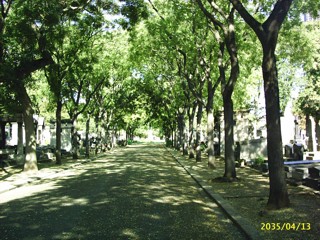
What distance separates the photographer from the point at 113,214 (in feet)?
26.9

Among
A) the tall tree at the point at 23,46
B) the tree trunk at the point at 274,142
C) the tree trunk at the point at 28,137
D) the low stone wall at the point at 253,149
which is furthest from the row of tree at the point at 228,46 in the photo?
the tree trunk at the point at 28,137

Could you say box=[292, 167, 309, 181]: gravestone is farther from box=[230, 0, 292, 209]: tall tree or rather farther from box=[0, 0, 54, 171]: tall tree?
box=[0, 0, 54, 171]: tall tree

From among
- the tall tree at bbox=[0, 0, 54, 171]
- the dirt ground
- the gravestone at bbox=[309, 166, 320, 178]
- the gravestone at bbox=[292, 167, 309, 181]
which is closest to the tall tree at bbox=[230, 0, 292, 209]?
the dirt ground

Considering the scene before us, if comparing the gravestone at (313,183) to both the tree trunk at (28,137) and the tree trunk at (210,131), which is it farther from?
the tree trunk at (28,137)

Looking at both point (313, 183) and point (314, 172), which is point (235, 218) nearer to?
point (313, 183)

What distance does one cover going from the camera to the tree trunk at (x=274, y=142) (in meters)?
8.19

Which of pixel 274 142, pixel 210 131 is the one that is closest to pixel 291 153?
pixel 210 131

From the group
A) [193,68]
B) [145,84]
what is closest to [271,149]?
[193,68]

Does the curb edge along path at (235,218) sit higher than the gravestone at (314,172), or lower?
lower
